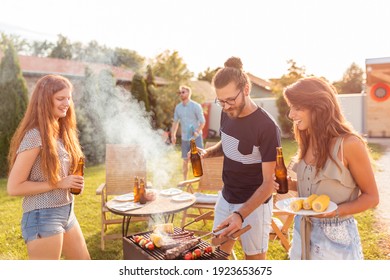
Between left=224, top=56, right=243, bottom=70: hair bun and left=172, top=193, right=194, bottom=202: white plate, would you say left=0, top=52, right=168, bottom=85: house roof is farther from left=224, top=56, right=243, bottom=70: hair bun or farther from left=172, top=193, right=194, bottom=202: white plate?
left=224, top=56, right=243, bottom=70: hair bun

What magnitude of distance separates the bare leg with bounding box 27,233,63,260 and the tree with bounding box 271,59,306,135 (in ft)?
33.0

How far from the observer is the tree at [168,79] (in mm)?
14383

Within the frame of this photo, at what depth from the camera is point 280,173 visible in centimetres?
254

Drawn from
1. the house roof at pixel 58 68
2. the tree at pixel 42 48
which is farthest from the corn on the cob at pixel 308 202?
the tree at pixel 42 48

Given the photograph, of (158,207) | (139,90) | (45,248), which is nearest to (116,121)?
(139,90)

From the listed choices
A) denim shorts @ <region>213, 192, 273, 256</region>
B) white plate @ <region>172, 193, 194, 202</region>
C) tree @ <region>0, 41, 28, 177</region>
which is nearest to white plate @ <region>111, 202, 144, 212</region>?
white plate @ <region>172, 193, 194, 202</region>

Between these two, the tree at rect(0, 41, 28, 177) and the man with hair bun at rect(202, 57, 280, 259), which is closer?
the man with hair bun at rect(202, 57, 280, 259)

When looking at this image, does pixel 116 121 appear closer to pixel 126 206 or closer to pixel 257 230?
pixel 126 206

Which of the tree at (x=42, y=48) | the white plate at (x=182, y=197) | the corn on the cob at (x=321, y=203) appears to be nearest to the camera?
the corn on the cob at (x=321, y=203)

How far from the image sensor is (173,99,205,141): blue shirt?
729cm

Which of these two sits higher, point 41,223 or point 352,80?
point 352,80

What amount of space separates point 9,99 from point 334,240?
8.76m

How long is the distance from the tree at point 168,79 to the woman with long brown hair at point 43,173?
11612mm

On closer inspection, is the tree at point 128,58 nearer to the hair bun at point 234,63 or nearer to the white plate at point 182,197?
the white plate at point 182,197
